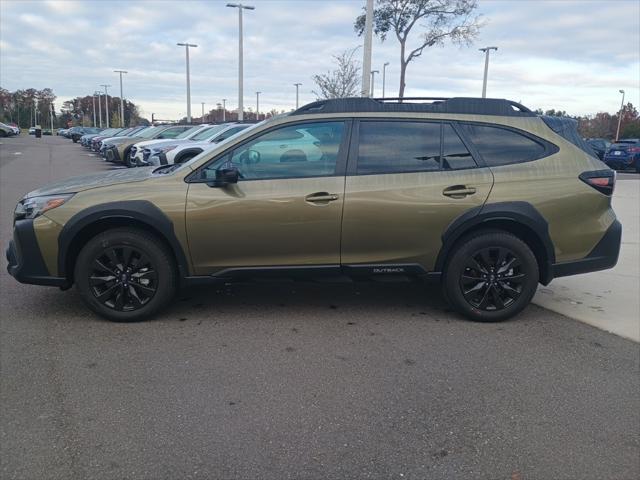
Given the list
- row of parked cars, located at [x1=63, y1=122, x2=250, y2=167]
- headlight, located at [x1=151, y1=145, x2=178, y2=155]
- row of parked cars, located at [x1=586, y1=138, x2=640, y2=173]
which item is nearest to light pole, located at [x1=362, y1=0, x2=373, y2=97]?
row of parked cars, located at [x1=63, y1=122, x2=250, y2=167]

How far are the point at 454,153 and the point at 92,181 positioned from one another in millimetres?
3068

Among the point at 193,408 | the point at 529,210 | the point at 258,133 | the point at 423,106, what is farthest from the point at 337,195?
the point at 193,408

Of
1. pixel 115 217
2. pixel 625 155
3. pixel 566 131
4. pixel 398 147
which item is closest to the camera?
pixel 115 217

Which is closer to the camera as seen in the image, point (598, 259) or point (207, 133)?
point (598, 259)

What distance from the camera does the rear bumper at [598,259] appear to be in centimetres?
466

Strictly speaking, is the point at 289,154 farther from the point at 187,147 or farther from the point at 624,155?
the point at 624,155

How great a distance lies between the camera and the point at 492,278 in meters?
4.62

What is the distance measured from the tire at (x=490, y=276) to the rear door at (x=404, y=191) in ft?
0.78

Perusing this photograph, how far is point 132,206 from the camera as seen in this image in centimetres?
431

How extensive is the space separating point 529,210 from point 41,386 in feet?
12.5

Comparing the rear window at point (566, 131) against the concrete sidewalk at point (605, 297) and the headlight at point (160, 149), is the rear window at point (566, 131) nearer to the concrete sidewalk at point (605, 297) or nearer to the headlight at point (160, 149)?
the concrete sidewalk at point (605, 297)

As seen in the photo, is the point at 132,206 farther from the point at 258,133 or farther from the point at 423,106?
the point at 423,106

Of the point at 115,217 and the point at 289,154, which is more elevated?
the point at 289,154

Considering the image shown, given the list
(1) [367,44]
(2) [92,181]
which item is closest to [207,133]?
(1) [367,44]
